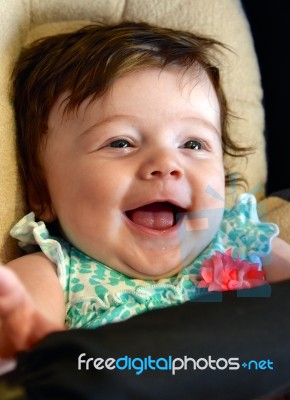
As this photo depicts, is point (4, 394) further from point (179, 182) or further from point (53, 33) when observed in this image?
point (53, 33)

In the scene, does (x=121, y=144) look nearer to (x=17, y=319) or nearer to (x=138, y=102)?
(x=138, y=102)

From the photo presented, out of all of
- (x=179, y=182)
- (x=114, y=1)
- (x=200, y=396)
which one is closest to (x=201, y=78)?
(x=179, y=182)

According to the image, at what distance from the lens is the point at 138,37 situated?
1267 millimetres

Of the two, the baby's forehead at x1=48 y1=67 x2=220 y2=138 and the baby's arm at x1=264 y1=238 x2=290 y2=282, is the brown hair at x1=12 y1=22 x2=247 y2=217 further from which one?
the baby's arm at x1=264 y1=238 x2=290 y2=282

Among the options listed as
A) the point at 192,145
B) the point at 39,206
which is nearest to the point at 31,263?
the point at 39,206

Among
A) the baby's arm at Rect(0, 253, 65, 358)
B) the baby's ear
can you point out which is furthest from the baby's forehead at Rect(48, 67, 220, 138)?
the baby's arm at Rect(0, 253, 65, 358)

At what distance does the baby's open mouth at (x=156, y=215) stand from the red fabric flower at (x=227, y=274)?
106mm

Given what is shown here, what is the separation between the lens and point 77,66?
1225 mm

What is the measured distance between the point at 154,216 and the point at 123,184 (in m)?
0.09

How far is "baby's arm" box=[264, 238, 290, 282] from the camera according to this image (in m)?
1.18

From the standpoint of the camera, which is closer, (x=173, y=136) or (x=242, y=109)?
(x=173, y=136)

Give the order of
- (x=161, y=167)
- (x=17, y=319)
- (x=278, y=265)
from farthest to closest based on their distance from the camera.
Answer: (x=278, y=265) < (x=161, y=167) < (x=17, y=319)

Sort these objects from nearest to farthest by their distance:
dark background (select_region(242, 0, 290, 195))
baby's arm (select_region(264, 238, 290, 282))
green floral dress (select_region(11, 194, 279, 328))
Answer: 1. green floral dress (select_region(11, 194, 279, 328))
2. baby's arm (select_region(264, 238, 290, 282))
3. dark background (select_region(242, 0, 290, 195))

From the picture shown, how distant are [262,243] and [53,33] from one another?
0.69m
